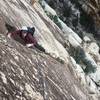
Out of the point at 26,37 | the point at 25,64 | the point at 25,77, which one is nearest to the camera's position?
the point at 25,77

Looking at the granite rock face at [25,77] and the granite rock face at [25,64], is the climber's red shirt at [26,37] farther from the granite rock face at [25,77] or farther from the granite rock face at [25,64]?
the granite rock face at [25,77]

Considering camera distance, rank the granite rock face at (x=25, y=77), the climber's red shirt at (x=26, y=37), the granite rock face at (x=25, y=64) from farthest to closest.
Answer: the climber's red shirt at (x=26, y=37) → the granite rock face at (x=25, y=64) → the granite rock face at (x=25, y=77)

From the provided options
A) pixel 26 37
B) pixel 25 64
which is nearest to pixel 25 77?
pixel 25 64

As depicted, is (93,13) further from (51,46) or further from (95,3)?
(51,46)

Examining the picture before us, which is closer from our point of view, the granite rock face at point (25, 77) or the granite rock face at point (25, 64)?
the granite rock face at point (25, 77)

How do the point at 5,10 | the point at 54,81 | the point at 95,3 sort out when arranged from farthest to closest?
the point at 95,3
the point at 5,10
the point at 54,81

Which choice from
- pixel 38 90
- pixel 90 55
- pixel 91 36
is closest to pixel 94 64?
pixel 90 55

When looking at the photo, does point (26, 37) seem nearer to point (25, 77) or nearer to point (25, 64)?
point (25, 64)

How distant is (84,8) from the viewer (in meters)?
27.6

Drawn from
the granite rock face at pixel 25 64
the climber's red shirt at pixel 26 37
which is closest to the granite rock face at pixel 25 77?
the granite rock face at pixel 25 64

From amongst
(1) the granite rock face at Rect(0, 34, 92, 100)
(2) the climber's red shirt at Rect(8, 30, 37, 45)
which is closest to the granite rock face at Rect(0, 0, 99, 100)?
(1) the granite rock face at Rect(0, 34, 92, 100)

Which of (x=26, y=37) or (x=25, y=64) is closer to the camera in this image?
(x=25, y=64)

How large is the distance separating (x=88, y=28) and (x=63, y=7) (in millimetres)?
2561

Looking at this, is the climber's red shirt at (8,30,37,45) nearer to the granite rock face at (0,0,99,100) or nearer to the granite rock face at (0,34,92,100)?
the granite rock face at (0,0,99,100)
